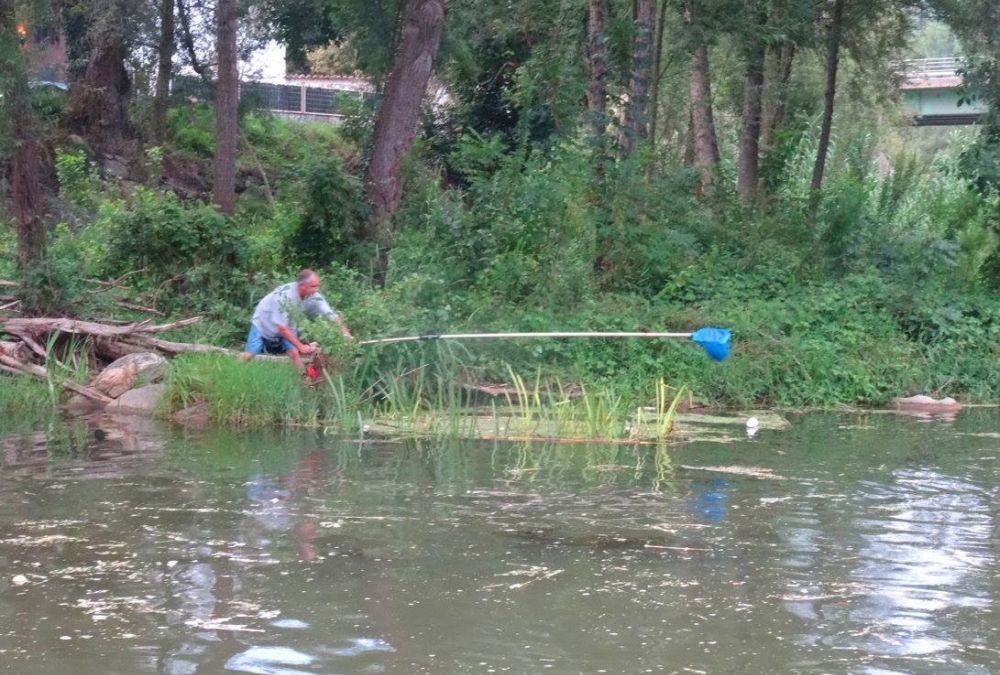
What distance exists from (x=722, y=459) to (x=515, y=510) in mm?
2947

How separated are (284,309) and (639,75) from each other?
8.07 m

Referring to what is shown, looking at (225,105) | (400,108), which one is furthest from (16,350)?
(400,108)

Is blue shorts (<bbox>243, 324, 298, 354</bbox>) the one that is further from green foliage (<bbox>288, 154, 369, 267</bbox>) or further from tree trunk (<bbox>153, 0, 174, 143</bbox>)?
tree trunk (<bbox>153, 0, 174, 143</bbox>)

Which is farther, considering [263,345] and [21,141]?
[21,141]

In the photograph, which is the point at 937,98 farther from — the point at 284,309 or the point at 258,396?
the point at 258,396

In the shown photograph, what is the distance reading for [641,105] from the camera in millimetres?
19766

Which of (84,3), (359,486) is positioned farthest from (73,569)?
(84,3)

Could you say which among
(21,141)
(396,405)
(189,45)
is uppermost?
(189,45)

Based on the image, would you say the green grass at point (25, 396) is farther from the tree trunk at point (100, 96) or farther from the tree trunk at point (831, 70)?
the tree trunk at point (100, 96)

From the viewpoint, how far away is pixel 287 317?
14.2m

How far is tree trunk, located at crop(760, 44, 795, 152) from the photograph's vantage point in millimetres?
24516

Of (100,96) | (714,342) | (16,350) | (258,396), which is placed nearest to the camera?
(714,342)

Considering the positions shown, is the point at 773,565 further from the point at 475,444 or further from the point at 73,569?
the point at 475,444

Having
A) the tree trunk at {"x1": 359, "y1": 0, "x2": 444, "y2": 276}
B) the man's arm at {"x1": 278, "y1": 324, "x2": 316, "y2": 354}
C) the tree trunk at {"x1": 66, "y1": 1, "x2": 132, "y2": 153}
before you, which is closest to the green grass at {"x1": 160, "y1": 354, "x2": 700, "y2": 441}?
the man's arm at {"x1": 278, "y1": 324, "x2": 316, "y2": 354}
